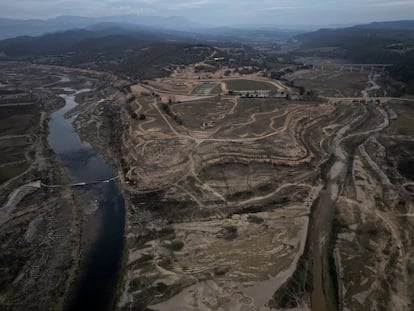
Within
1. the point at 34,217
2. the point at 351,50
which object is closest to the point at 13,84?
the point at 34,217

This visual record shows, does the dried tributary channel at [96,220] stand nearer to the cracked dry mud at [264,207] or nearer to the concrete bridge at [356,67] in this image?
the cracked dry mud at [264,207]

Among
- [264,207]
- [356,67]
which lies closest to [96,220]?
[264,207]

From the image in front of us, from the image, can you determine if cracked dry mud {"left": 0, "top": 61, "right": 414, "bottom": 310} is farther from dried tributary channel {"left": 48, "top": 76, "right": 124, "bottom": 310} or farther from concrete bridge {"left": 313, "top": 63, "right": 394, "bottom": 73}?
concrete bridge {"left": 313, "top": 63, "right": 394, "bottom": 73}

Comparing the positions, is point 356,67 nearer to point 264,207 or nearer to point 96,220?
point 264,207

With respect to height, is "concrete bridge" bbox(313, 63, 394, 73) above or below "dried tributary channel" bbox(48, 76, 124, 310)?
above

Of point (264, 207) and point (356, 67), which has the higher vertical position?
point (356, 67)

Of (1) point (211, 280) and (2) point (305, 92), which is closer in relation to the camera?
(1) point (211, 280)

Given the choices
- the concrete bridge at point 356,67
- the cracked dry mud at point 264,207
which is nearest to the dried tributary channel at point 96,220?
the cracked dry mud at point 264,207

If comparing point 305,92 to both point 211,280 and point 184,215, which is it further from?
point 211,280

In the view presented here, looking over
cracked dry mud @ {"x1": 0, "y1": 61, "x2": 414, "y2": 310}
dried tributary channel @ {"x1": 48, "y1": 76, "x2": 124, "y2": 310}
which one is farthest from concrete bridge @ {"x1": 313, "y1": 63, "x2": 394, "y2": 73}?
dried tributary channel @ {"x1": 48, "y1": 76, "x2": 124, "y2": 310}
